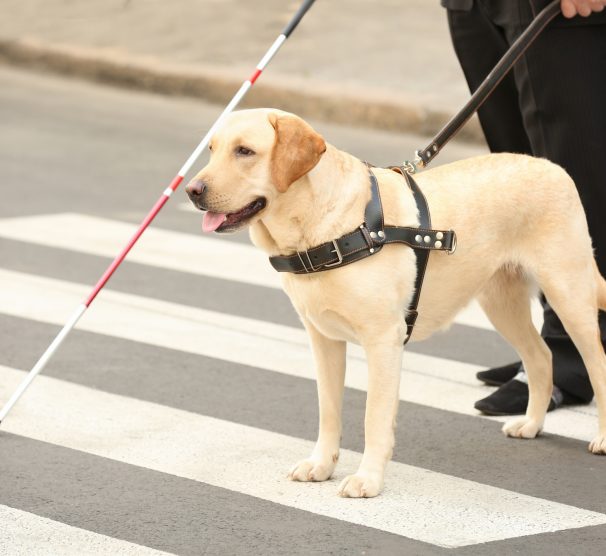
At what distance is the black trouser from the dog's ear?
5.43ft

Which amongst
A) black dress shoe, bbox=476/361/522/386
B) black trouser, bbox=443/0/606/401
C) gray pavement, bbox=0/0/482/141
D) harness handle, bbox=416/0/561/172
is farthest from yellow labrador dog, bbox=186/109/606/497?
gray pavement, bbox=0/0/482/141

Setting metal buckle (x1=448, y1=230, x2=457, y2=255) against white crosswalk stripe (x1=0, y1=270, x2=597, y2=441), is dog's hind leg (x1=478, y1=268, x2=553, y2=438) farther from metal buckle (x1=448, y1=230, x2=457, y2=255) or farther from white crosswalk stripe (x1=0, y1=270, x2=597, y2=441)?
metal buckle (x1=448, y1=230, x2=457, y2=255)

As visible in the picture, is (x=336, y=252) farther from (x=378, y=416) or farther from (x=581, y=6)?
(x=581, y=6)

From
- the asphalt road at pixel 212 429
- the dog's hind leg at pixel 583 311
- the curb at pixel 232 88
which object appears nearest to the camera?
the asphalt road at pixel 212 429

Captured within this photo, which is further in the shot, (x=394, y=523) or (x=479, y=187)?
(x=479, y=187)

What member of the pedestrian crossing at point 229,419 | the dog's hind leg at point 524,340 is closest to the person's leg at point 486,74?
the dog's hind leg at point 524,340

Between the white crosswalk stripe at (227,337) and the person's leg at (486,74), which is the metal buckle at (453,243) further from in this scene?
the person's leg at (486,74)

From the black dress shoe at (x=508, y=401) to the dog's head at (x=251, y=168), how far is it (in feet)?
5.41

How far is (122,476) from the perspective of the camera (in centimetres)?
500

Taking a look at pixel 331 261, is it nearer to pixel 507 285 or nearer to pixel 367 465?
pixel 367 465

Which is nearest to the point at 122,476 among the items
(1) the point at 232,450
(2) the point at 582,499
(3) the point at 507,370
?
(1) the point at 232,450

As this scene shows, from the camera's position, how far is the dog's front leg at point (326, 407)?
5035 mm

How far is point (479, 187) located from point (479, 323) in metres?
2.34

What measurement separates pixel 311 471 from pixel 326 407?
0.22 metres
